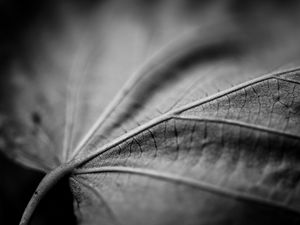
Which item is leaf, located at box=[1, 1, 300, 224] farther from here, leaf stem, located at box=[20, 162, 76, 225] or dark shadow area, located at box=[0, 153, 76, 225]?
dark shadow area, located at box=[0, 153, 76, 225]

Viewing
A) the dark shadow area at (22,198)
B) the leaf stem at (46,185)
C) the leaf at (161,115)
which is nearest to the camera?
the leaf at (161,115)

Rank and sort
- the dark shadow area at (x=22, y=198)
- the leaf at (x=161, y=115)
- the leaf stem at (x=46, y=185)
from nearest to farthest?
the leaf at (x=161, y=115), the leaf stem at (x=46, y=185), the dark shadow area at (x=22, y=198)

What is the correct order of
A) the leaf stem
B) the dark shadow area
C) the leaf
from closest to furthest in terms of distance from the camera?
the leaf < the leaf stem < the dark shadow area

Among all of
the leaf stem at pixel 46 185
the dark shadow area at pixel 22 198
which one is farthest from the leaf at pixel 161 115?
the dark shadow area at pixel 22 198

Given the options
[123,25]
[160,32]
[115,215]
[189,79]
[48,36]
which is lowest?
[115,215]

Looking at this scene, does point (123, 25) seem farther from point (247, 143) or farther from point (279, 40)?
point (247, 143)

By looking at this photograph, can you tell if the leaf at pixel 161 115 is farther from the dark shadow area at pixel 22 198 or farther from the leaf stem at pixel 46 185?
the dark shadow area at pixel 22 198

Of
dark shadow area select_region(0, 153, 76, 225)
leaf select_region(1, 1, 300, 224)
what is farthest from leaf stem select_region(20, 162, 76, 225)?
dark shadow area select_region(0, 153, 76, 225)

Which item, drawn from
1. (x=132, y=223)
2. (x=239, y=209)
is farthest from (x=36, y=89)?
(x=239, y=209)
